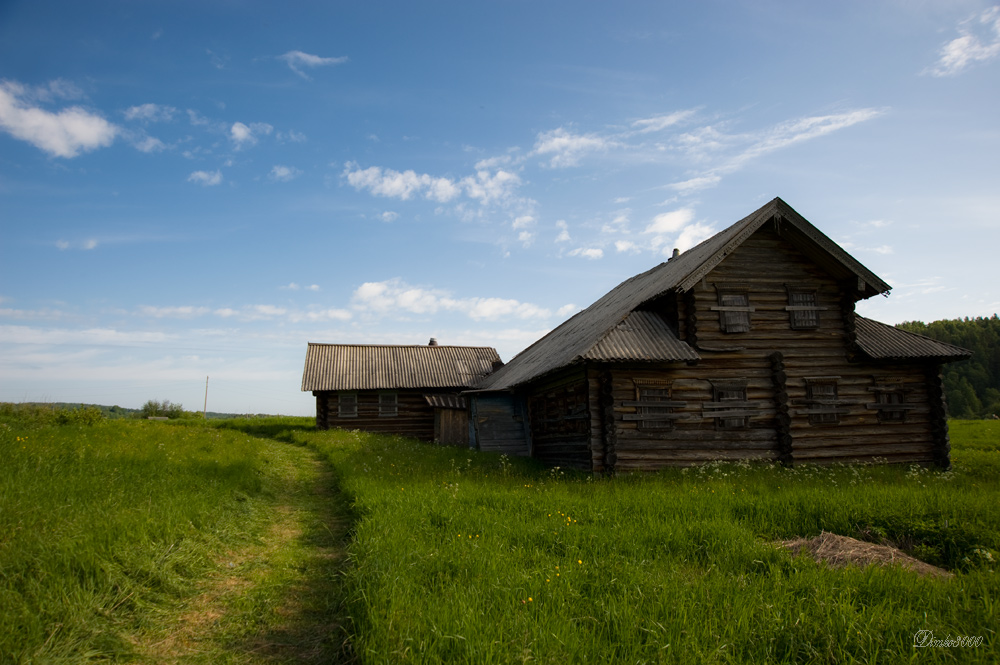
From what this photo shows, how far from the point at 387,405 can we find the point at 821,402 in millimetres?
20985

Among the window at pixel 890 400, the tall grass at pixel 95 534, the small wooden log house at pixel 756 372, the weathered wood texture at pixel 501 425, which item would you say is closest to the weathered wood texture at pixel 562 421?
the small wooden log house at pixel 756 372

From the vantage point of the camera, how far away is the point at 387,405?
2905cm

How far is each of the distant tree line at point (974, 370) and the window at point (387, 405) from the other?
6525 centimetres

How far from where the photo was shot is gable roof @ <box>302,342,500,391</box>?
28.7m

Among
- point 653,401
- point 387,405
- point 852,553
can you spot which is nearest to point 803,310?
point 653,401

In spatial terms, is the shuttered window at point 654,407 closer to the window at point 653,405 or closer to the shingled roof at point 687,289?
the window at point 653,405

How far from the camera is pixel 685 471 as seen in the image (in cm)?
1347

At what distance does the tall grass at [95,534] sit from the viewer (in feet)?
14.2

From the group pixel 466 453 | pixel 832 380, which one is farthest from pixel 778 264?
pixel 466 453

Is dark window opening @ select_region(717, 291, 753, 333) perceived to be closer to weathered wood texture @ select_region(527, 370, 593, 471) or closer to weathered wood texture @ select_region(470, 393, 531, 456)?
weathered wood texture @ select_region(527, 370, 593, 471)

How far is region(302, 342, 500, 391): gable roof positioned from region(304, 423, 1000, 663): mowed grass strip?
19527 mm

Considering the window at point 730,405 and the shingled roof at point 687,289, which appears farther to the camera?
the window at point 730,405

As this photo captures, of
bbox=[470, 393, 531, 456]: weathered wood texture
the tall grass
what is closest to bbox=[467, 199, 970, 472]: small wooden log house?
bbox=[470, 393, 531, 456]: weathered wood texture

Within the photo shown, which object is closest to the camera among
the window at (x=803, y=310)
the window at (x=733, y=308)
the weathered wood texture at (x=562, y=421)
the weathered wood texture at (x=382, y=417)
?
the weathered wood texture at (x=562, y=421)
